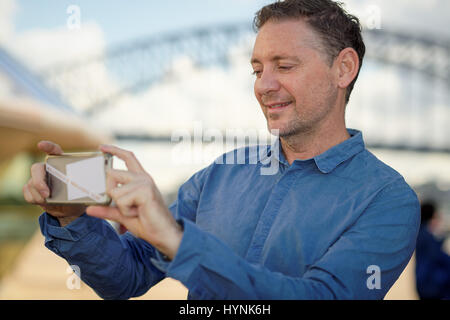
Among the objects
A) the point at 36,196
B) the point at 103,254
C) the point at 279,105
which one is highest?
the point at 279,105

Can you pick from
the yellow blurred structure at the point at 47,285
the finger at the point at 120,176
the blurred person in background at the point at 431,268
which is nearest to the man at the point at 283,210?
the finger at the point at 120,176

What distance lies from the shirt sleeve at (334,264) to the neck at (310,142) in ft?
0.60

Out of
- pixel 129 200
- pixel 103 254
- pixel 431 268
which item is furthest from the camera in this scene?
pixel 431 268

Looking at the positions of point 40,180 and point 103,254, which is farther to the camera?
point 103,254

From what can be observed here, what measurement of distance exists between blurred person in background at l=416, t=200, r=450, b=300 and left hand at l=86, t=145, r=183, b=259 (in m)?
2.17

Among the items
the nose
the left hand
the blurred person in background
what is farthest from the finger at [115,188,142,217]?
the blurred person in background

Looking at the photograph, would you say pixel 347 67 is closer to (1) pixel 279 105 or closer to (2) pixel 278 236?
(1) pixel 279 105

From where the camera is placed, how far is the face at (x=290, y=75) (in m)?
0.90

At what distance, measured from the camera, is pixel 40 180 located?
73 centimetres

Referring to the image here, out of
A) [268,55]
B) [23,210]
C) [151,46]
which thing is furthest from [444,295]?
[151,46]

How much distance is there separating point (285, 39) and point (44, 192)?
476 millimetres

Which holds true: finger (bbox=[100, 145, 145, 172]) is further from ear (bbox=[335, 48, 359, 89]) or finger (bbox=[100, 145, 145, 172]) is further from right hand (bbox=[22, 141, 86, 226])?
ear (bbox=[335, 48, 359, 89])

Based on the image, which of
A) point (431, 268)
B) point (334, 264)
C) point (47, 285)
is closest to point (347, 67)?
point (334, 264)
